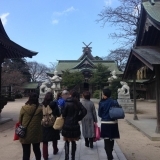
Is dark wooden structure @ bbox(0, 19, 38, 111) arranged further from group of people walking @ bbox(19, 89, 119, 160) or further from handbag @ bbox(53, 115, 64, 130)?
handbag @ bbox(53, 115, 64, 130)

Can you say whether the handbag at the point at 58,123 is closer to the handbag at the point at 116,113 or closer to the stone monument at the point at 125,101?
the handbag at the point at 116,113

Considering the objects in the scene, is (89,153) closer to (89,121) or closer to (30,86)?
(89,121)

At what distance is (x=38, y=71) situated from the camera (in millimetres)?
60250

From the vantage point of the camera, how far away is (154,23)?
7.95 metres

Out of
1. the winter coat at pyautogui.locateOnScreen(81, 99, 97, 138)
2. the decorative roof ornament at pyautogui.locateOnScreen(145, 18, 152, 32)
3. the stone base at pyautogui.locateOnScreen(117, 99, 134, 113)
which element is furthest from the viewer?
the stone base at pyautogui.locateOnScreen(117, 99, 134, 113)

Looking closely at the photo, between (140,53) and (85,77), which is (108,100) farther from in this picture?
(85,77)

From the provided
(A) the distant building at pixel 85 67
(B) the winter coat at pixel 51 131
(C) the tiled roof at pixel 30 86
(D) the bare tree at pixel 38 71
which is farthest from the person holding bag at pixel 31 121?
(D) the bare tree at pixel 38 71

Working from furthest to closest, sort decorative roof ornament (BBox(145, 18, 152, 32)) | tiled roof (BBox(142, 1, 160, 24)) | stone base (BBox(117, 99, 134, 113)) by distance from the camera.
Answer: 1. stone base (BBox(117, 99, 134, 113))
2. decorative roof ornament (BBox(145, 18, 152, 32))
3. tiled roof (BBox(142, 1, 160, 24))

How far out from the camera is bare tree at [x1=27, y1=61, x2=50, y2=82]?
59.1m

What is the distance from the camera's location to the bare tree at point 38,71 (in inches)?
2325

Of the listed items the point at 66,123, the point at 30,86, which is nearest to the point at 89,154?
the point at 66,123

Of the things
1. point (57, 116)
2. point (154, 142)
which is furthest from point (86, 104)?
point (154, 142)

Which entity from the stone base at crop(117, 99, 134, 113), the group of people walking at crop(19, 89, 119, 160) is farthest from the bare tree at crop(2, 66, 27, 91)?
the group of people walking at crop(19, 89, 119, 160)

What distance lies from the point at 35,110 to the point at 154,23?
532 centimetres
